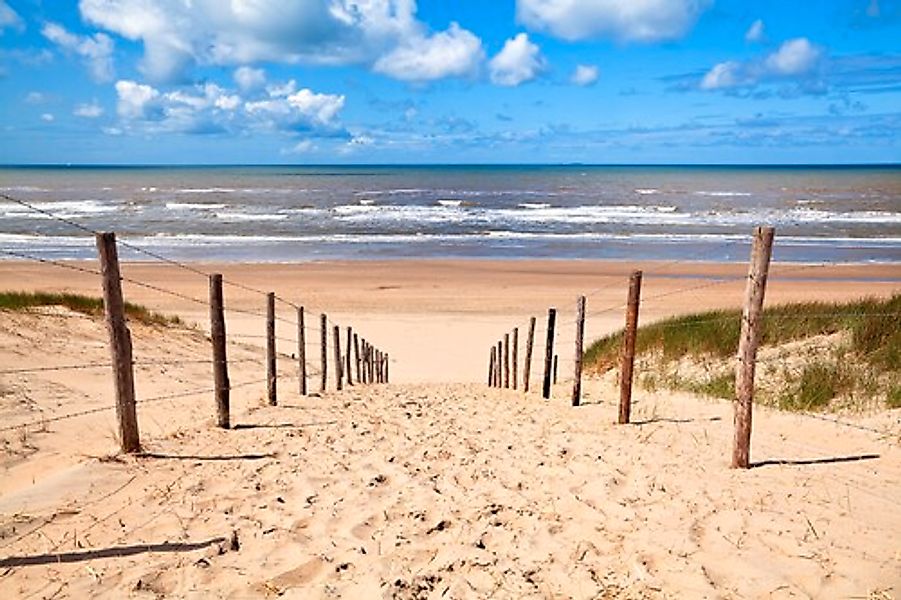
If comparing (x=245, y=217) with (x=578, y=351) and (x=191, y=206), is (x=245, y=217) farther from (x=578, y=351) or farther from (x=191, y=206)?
(x=578, y=351)

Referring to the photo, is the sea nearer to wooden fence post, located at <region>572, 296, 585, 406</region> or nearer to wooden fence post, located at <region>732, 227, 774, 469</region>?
wooden fence post, located at <region>572, 296, 585, 406</region>

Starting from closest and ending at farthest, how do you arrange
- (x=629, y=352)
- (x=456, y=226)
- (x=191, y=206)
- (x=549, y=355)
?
(x=629, y=352) < (x=549, y=355) < (x=456, y=226) < (x=191, y=206)

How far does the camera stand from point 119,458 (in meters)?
5.94

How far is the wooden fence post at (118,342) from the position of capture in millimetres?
5926

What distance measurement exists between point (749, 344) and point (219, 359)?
5248 millimetres

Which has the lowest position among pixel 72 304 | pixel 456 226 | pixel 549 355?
pixel 456 226

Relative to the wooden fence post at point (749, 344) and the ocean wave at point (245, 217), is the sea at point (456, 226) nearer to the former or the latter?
the ocean wave at point (245, 217)

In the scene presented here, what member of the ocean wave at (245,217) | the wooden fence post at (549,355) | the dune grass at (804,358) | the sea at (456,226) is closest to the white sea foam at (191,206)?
the sea at (456,226)

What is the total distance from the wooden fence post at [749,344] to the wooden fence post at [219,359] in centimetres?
507

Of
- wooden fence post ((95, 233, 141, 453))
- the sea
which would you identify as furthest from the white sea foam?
wooden fence post ((95, 233, 141, 453))

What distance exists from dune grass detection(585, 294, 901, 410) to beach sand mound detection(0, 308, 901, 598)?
1393mm

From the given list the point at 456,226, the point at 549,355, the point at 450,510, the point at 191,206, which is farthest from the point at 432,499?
the point at 191,206

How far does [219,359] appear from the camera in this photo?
24.7 ft

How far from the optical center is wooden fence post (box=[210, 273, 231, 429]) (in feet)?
24.6
